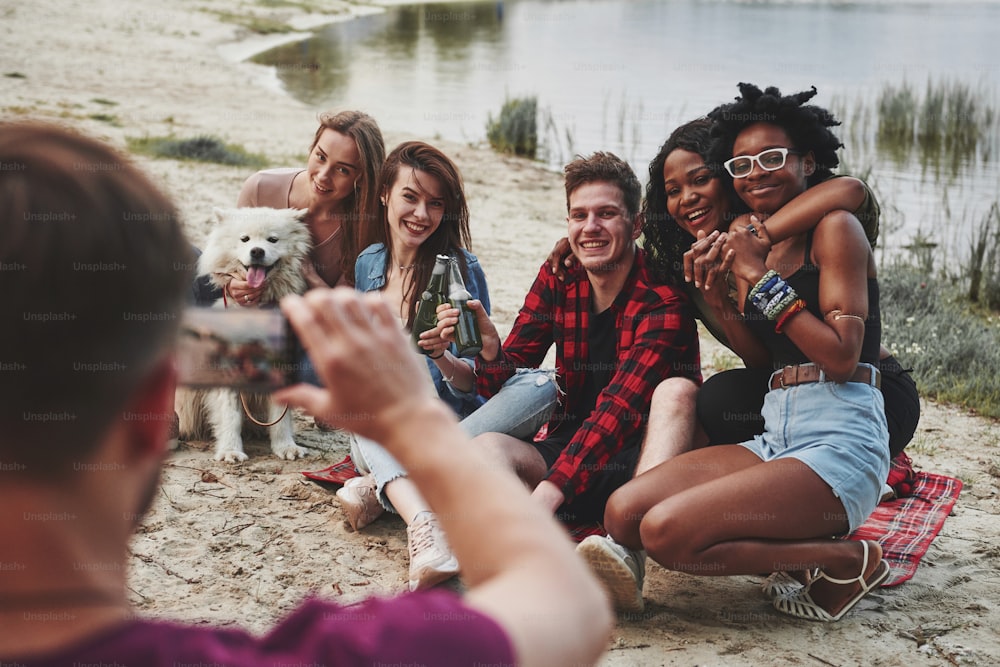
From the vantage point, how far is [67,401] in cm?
92

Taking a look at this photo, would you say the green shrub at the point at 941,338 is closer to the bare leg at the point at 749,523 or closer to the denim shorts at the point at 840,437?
the denim shorts at the point at 840,437

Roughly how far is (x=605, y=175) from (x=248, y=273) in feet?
6.40

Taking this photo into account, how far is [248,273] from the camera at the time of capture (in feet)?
16.1

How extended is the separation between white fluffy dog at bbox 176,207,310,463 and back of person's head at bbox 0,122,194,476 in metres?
4.02

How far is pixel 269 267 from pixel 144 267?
13.7 ft

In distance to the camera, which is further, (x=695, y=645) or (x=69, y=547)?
(x=695, y=645)

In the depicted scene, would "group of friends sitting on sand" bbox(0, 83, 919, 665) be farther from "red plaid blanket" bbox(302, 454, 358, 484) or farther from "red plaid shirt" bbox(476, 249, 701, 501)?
"red plaid blanket" bbox(302, 454, 358, 484)

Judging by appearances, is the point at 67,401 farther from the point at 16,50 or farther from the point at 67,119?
the point at 16,50

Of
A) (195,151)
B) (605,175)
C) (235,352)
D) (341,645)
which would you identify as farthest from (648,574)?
(195,151)

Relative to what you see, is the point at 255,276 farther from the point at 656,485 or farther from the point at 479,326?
the point at 656,485

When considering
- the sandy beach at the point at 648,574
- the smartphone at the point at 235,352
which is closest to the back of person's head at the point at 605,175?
the sandy beach at the point at 648,574

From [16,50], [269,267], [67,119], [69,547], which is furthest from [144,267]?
[16,50]

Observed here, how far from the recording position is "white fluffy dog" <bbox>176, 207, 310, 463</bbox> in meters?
4.90

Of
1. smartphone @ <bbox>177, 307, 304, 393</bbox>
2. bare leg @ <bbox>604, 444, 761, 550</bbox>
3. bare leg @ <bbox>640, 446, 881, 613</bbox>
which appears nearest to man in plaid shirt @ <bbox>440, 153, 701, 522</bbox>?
bare leg @ <bbox>604, 444, 761, 550</bbox>
